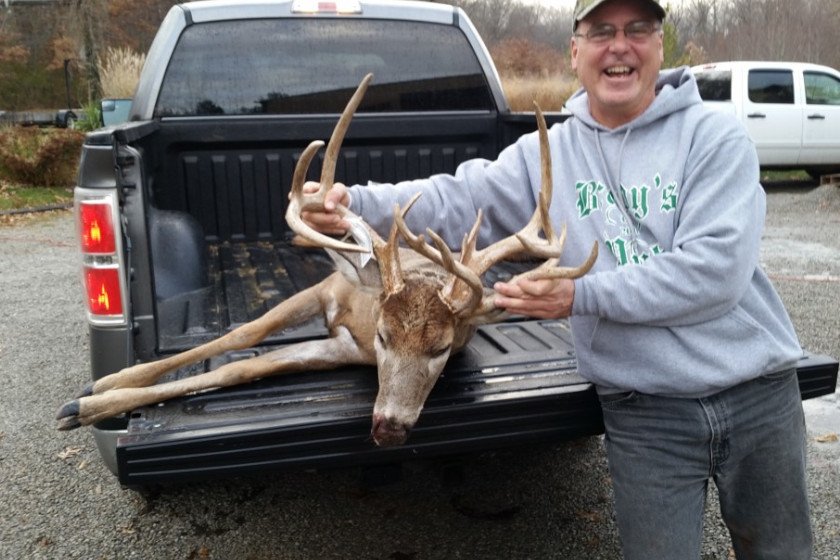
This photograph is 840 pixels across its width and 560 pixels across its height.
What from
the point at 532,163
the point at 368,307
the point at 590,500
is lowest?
the point at 590,500

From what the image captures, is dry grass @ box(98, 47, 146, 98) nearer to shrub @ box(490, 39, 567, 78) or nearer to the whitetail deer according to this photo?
the whitetail deer

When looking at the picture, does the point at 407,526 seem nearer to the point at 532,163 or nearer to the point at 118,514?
the point at 118,514

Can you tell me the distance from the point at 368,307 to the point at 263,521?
1.15 meters

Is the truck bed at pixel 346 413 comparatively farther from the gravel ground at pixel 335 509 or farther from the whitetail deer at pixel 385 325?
the gravel ground at pixel 335 509

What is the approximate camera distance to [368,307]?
9.87 feet

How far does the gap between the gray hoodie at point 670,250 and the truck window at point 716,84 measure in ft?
41.2

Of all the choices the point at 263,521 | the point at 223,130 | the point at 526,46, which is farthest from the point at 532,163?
the point at 526,46

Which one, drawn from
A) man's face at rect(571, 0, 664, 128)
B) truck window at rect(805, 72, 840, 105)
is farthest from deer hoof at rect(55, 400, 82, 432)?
truck window at rect(805, 72, 840, 105)

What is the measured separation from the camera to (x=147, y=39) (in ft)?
107

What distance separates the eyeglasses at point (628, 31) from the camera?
2.56 m

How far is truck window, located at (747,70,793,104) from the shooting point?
45.9 feet

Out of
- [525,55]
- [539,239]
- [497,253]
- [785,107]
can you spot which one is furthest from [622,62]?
[525,55]

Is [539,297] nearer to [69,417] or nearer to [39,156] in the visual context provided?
[69,417]

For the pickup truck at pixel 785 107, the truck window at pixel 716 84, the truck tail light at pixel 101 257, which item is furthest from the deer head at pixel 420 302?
the truck window at pixel 716 84
